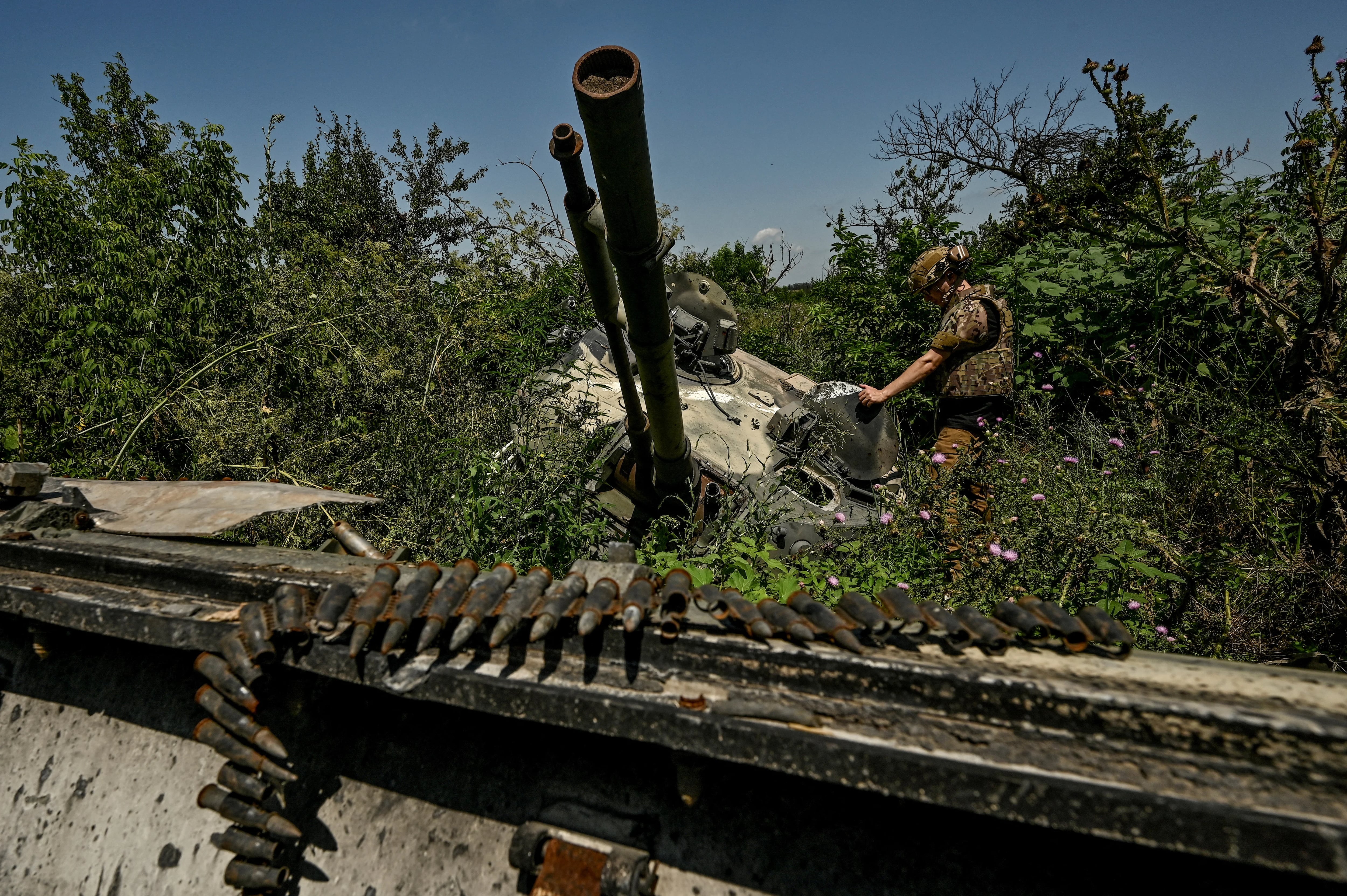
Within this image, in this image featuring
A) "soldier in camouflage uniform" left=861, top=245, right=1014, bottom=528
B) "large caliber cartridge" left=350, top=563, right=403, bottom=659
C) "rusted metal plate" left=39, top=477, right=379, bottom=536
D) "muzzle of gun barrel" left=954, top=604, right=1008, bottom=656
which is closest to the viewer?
"muzzle of gun barrel" left=954, top=604, right=1008, bottom=656

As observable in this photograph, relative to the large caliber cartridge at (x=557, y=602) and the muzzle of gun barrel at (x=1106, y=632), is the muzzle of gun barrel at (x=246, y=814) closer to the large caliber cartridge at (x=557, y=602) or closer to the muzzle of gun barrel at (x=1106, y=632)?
the large caliber cartridge at (x=557, y=602)

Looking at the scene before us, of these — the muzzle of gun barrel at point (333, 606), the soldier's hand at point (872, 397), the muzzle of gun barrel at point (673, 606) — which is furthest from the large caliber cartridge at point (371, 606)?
the soldier's hand at point (872, 397)

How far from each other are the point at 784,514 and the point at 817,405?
1219mm

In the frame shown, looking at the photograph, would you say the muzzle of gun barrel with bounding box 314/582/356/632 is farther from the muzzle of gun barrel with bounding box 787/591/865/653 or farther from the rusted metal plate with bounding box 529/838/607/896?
the muzzle of gun barrel with bounding box 787/591/865/653

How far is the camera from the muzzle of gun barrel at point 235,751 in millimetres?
1674

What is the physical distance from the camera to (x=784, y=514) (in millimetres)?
3977

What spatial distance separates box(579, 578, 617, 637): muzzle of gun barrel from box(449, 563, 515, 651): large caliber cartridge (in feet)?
0.81

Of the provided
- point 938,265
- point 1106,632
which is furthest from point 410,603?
point 938,265

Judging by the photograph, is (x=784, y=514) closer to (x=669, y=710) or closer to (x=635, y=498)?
(x=635, y=498)

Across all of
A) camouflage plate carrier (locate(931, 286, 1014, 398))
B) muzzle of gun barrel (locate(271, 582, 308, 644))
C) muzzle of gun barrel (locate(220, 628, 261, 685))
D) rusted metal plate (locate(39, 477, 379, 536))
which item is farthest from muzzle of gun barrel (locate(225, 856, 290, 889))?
camouflage plate carrier (locate(931, 286, 1014, 398))

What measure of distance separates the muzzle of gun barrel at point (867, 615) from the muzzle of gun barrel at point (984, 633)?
0.16 meters

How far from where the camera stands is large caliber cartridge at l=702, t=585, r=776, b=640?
147cm

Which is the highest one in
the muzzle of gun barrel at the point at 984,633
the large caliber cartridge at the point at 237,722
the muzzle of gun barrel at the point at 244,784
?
the muzzle of gun barrel at the point at 984,633

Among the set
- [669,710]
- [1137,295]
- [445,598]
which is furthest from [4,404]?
[1137,295]
